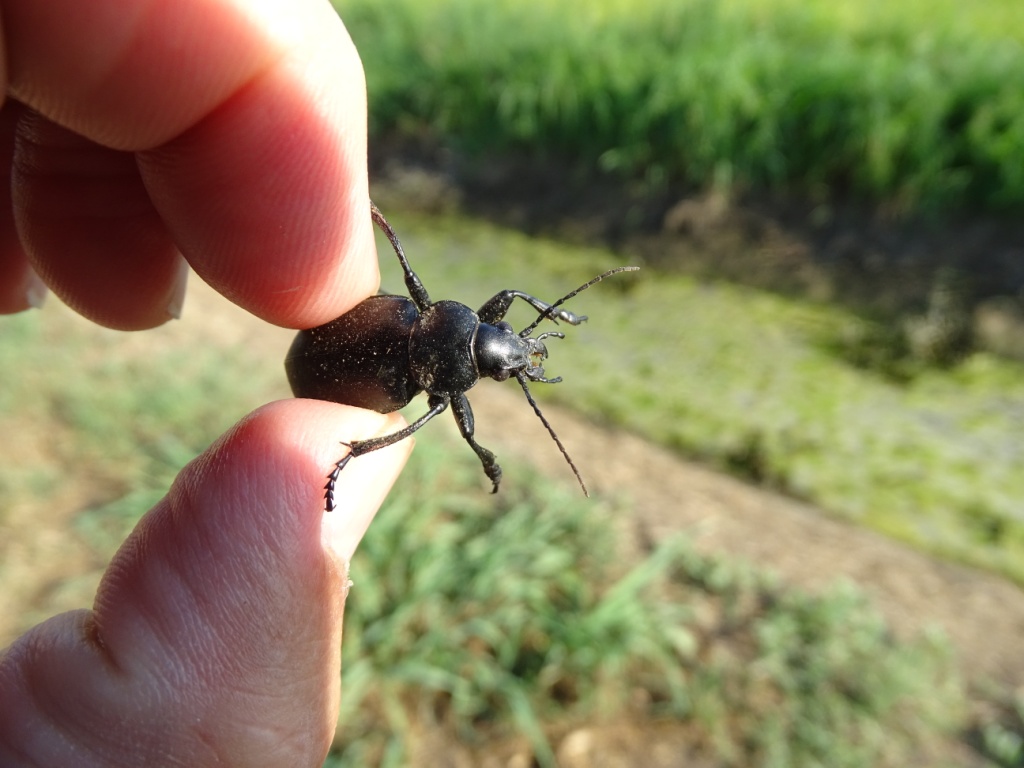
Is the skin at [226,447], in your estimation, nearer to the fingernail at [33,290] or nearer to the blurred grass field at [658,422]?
the fingernail at [33,290]

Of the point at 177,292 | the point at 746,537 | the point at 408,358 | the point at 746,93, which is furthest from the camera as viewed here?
the point at 746,93

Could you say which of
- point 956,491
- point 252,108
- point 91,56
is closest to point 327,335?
point 252,108

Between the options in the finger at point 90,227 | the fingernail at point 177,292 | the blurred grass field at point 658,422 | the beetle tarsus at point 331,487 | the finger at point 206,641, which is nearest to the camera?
the finger at point 206,641

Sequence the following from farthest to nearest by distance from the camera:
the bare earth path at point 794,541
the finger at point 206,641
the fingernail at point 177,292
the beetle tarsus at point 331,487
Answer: the bare earth path at point 794,541 < the fingernail at point 177,292 < the beetle tarsus at point 331,487 < the finger at point 206,641

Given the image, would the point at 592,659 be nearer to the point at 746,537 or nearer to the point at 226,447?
the point at 746,537

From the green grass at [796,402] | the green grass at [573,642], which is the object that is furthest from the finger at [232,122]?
the green grass at [796,402]

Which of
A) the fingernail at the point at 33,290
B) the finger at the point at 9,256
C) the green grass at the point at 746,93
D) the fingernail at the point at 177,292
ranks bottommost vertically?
the green grass at the point at 746,93

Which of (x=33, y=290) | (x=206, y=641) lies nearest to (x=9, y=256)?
(x=33, y=290)

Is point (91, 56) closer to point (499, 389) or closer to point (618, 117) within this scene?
point (499, 389)
